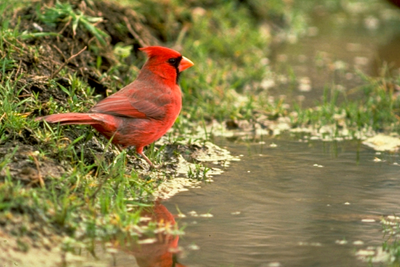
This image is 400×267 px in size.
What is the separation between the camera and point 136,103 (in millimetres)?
4520

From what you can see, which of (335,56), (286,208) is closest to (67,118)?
(286,208)

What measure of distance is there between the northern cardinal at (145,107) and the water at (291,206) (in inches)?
21.7

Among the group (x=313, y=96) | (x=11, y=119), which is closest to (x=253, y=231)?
(x=11, y=119)

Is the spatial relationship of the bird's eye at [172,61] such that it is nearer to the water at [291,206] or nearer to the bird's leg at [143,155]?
the bird's leg at [143,155]

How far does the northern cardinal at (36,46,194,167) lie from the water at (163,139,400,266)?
55 centimetres

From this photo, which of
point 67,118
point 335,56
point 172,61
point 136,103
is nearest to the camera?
point 67,118

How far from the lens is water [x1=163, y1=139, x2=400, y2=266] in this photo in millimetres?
3393

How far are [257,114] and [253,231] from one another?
2.80 meters

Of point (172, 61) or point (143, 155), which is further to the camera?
point (172, 61)

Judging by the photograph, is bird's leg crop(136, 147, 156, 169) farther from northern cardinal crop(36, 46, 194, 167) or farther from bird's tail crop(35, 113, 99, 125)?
bird's tail crop(35, 113, 99, 125)

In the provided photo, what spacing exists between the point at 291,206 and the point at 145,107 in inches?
48.1

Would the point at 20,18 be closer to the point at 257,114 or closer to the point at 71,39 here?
the point at 71,39

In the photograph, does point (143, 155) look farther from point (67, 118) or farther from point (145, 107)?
point (67, 118)

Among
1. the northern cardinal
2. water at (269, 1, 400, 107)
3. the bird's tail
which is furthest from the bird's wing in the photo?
water at (269, 1, 400, 107)
